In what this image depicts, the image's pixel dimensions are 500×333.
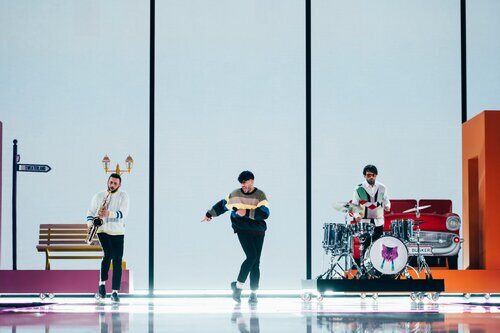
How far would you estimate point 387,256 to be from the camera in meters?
10.2

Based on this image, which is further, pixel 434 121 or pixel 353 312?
pixel 434 121

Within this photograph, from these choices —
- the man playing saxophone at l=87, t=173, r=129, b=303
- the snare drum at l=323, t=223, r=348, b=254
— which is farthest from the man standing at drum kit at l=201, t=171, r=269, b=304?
the man playing saxophone at l=87, t=173, r=129, b=303

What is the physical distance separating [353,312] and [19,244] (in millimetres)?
5350

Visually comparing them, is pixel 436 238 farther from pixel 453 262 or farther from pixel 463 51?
pixel 463 51

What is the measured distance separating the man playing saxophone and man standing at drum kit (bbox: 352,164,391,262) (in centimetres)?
248

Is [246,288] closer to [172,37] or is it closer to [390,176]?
[390,176]

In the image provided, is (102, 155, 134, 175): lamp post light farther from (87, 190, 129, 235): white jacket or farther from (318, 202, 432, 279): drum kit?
(318, 202, 432, 279): drum kit

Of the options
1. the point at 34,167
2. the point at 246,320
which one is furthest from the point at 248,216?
the point at 34,167

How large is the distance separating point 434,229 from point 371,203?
4.19ft

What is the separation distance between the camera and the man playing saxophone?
10172mm

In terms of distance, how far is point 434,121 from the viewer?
12.9m

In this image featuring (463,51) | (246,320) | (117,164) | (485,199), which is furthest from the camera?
(463,51)

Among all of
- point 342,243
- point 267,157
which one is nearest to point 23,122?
point 267,157

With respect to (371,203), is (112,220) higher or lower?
lower
